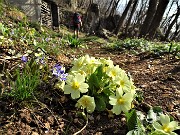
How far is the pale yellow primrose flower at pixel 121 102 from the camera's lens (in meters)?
1.68

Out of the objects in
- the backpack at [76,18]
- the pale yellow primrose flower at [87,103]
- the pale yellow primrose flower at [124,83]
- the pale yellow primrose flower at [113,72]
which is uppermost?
the pale yellow primrose flower at [113,72]

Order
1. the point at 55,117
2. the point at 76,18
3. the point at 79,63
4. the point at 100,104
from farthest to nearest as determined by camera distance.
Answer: the point at 76,18
the point at 79,63
the point at 100,104
the point at 55,117

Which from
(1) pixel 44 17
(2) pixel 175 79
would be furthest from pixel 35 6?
(2) pixel 175 79

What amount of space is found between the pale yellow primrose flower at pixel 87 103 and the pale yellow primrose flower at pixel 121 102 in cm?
12

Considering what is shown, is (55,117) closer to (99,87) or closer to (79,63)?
(99,87)

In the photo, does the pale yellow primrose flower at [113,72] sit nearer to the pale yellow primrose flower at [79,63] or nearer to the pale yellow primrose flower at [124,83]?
the pale yellow primrose flower at [124,83]

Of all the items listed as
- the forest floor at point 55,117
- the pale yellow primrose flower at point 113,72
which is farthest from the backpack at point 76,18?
the pale yellow primrose flower at point 113,72

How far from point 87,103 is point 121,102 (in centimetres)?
21

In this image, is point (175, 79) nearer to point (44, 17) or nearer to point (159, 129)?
point (159, 129)

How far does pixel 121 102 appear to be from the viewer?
1.69m

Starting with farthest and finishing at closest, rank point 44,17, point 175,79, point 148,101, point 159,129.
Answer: point 44,17
point 175,79
point 148,101
point 159,129

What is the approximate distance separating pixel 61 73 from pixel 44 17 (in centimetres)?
1725

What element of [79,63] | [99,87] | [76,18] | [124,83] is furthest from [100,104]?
[76,18]

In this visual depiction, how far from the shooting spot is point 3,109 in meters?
1.60
